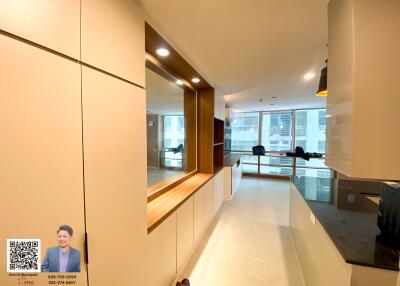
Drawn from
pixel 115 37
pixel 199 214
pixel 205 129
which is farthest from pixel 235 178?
A: pixel 115 37

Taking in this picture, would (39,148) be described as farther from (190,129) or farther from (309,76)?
(309,76)

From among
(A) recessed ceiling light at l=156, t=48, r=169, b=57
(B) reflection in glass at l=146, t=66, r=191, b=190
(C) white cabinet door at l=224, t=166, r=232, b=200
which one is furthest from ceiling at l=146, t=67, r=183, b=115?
(C) white cabinet door at l=224, t=166, r=232, b=200

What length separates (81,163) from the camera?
0.85 m

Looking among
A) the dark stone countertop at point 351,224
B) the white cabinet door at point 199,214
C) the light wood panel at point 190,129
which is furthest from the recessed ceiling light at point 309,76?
the white cabinet door at point 199,214

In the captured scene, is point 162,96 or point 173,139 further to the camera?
point 173,139

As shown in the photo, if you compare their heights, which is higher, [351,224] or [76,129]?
[76,129]

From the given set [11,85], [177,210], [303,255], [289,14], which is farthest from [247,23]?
[303,255]

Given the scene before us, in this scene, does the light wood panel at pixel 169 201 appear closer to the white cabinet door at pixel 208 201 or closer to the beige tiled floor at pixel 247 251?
the white cabinet door at pixel 208 201

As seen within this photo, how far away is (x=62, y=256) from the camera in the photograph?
2.58ft

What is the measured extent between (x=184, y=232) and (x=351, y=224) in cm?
164

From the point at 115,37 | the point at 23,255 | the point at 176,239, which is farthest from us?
the point at 176,239

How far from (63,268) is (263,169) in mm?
7087

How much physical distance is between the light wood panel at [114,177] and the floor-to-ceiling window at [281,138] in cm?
593

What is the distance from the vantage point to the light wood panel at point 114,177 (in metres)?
0.90
